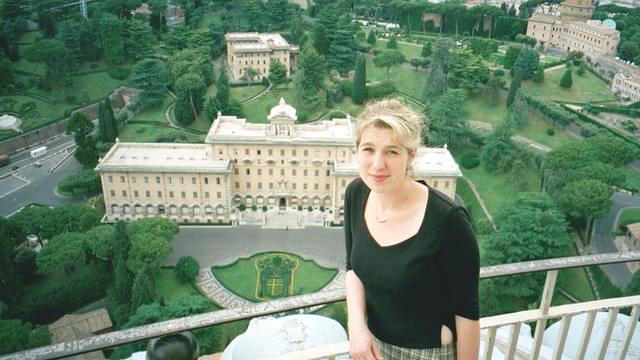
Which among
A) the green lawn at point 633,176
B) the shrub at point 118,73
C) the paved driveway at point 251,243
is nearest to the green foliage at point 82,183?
the paved driveway at point 251,243

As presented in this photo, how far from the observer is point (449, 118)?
3009cm

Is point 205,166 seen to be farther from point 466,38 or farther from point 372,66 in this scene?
point 466,38

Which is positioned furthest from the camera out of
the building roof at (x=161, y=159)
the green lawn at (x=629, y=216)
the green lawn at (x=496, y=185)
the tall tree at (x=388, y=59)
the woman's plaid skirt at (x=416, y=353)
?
the tall tree at (x=388, y=59)

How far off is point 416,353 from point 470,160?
26880 millimetres

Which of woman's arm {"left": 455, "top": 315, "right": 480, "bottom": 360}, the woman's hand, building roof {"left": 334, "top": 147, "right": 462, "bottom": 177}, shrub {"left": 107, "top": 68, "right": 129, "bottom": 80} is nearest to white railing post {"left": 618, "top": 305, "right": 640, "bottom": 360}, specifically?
woman's arm {"left": 455, "top": 315, "right": 480, "bottom": 360}

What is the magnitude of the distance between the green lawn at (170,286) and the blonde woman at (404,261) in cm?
1838

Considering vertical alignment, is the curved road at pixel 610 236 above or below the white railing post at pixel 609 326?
below

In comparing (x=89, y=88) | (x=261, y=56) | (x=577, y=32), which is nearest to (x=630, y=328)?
(x=261, y=56)

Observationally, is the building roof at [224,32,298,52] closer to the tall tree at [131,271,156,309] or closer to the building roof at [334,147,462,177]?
the building roof at [334,147,462,177]

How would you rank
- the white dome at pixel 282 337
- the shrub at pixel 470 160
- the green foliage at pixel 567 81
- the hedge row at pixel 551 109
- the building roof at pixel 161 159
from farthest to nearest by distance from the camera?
the green foliage at pixel 567 81 → the hedge row at pixel 551 109 → the shrub at pixel 470 160 → the building roof at pixel 161 159 → the white dome at pixel 282 337

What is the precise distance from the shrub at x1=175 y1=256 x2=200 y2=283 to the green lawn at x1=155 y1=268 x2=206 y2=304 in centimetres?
26

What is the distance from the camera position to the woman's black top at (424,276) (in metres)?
2.77

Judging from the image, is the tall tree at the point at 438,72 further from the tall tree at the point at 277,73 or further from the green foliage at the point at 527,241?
the green foliage at the point at 527,241

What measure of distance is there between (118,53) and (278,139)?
1832 centimetres
